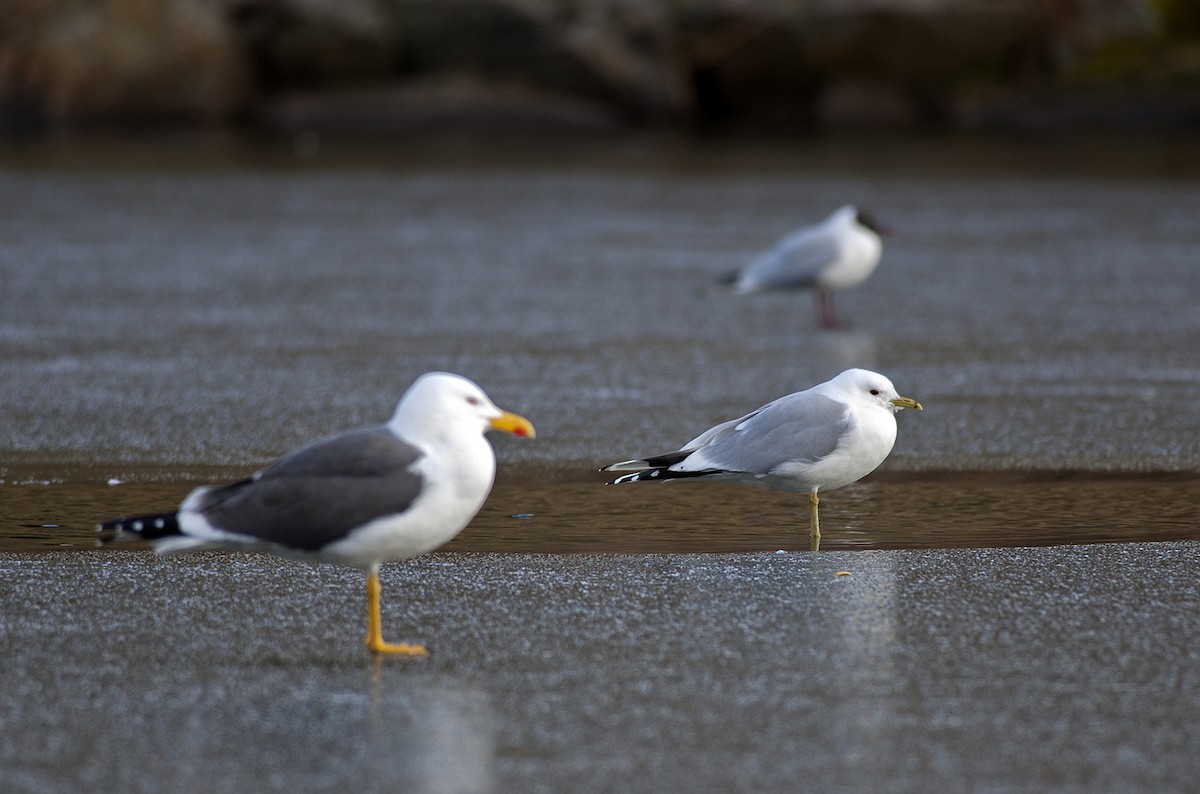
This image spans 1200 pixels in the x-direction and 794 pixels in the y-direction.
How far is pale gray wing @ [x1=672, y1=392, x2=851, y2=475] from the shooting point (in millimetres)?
5574

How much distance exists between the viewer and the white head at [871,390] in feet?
18.7

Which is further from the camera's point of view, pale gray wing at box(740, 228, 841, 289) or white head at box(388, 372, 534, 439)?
pale gray wing at box(740, 228, 841, 289)

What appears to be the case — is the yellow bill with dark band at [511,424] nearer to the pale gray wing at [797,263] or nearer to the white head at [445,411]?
the white head at [445,411]

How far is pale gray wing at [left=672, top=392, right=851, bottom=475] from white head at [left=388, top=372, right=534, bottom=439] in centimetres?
138

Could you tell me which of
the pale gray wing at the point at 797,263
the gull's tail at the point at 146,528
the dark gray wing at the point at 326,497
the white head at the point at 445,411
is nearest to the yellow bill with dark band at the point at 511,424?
the white head at the point at 445,411

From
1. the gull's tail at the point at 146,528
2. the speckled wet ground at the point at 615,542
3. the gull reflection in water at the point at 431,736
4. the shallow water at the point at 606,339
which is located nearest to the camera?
the gull reflection in water at the point at 431,736

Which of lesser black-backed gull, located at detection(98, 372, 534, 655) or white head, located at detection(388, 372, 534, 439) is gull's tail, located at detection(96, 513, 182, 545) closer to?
lesser black-backed gull, located at detection(98, 372, 534, 655)

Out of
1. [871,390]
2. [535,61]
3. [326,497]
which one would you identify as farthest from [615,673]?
[535,61]

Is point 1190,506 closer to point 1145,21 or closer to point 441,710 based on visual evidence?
point 441,710

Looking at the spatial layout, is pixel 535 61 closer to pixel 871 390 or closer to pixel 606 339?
pixel 606 339

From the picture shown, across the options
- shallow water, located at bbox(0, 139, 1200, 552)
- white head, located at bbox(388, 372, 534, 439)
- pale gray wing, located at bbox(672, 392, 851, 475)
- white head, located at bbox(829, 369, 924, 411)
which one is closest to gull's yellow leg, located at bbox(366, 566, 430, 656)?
white head, located at bbox(388, 372, 534, 439)

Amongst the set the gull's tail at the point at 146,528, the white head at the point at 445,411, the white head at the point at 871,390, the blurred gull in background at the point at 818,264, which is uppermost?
the blurred gull in background at the point at 818,264

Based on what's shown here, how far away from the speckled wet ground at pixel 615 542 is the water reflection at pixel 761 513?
0.02 metres

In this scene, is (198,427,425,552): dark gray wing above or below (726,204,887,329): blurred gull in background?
below
